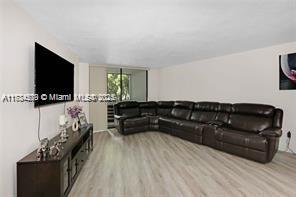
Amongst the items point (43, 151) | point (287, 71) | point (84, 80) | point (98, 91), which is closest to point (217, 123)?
point (287, 71)

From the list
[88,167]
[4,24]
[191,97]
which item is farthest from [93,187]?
[191,97]

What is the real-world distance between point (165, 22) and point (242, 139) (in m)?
2.61

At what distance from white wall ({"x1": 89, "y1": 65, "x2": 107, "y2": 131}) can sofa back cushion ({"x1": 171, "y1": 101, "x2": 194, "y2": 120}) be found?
2358 mm

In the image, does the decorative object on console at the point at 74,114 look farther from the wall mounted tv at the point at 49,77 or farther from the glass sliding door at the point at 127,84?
the glass sliding door at the point at 127,84

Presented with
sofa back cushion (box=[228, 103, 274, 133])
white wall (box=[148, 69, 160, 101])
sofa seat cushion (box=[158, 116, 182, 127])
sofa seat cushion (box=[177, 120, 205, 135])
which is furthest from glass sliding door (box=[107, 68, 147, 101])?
sofa back cushion (box=[228, 103, 274, 133])

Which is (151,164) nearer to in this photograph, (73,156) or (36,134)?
(73,156)

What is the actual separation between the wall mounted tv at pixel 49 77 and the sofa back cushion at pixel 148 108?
3193mm

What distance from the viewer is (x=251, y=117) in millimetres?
4012

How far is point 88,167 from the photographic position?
10.3ft

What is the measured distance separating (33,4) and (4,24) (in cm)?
40

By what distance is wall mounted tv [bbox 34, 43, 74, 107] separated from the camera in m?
2.26

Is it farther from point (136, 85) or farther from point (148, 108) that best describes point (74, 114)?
point (136, 85)

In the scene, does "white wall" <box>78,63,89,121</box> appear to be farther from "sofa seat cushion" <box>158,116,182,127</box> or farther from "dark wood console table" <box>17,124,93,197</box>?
"dark wood console table" <box>17,124,93,197</box>

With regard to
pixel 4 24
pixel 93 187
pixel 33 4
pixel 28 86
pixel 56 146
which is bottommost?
pixel 93 187
